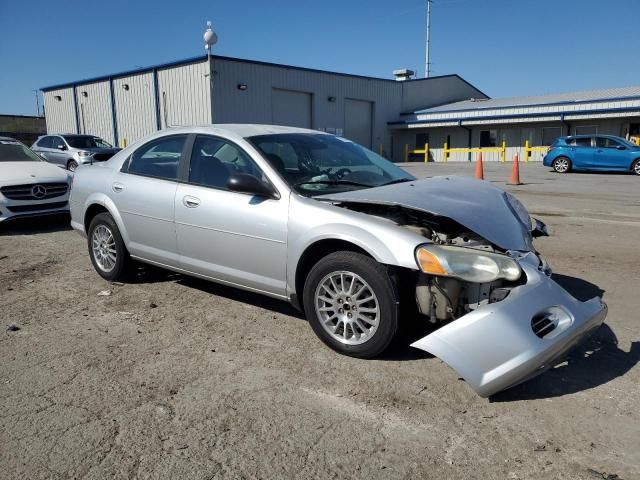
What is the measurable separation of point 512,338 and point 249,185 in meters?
2.11

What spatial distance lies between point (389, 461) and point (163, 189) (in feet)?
10.5

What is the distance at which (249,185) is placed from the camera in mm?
3857

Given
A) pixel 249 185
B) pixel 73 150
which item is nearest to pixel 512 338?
pixel 249 185

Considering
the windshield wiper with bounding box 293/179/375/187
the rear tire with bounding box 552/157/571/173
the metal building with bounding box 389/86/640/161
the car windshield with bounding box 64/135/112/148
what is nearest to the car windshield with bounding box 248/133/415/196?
the windshield wiper with bounding box 293/179/375/187

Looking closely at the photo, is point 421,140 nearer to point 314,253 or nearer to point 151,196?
point 151,196

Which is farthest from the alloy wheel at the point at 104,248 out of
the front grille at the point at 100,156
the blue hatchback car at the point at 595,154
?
the blue hatchback car at the point at 595,154

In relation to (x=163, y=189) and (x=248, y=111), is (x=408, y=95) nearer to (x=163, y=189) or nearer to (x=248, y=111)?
(x=248, y=111)

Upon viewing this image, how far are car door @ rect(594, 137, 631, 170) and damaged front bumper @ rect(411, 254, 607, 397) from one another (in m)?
20.4

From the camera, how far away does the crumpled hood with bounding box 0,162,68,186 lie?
27.6 ft

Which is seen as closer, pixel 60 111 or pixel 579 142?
pixel 579 142

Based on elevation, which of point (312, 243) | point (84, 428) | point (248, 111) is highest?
point (248, 111)

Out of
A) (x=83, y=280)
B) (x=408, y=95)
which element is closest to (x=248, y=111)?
(x=408, y=95)

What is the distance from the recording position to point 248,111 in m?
29.1

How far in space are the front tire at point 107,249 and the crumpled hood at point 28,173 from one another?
3874mm
